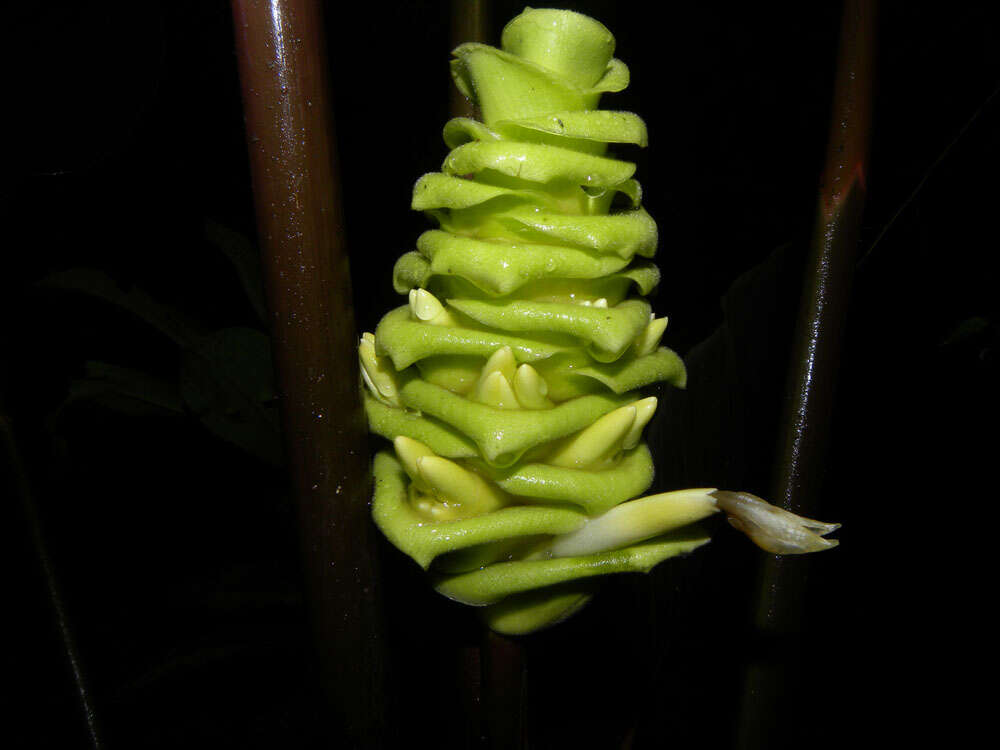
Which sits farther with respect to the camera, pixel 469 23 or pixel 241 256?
pixel 241 256

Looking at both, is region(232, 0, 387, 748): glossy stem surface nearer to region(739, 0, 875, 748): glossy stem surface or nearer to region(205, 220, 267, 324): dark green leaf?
region(739, 0, 875, 748): glossy stem surface

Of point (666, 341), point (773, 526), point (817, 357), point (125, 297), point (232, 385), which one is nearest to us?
point (773, 526)

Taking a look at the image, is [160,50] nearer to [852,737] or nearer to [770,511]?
[770,511]

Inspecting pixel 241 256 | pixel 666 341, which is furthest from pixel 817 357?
pixel 241 256

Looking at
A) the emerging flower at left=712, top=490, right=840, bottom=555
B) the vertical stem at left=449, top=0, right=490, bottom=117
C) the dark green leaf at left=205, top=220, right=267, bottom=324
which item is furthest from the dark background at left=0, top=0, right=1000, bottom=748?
the emerging flower at left=712, top=490, right=840, bottom=555

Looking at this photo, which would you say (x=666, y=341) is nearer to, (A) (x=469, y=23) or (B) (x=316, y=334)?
(A) (x=469, y=23)

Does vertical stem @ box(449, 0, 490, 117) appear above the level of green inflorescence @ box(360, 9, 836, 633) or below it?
above

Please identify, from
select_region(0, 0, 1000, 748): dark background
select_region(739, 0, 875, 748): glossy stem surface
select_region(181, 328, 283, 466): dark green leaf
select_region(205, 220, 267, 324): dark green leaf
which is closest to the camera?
select_region(739, 0, 875, 748): glossy stem surface
